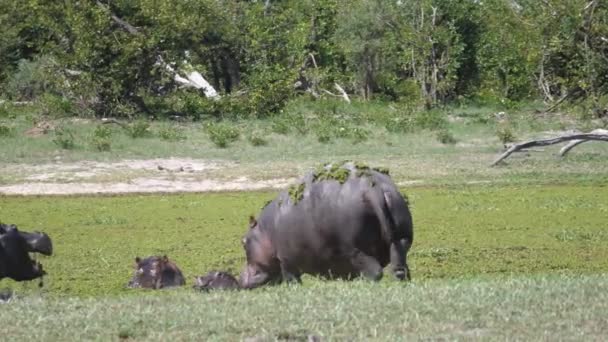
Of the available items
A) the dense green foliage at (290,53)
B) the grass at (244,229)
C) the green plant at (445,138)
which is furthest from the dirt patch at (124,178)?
the green plant at (445,138)

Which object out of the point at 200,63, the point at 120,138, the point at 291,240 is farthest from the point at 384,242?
the point at 200,63

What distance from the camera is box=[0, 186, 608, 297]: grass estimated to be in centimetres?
1166

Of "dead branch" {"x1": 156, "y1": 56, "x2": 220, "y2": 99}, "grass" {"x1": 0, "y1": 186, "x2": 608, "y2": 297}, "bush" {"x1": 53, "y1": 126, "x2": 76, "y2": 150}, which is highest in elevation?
"dead branch" {"x1": 156, "y1": 56, "x2": 220, "y2": 99}

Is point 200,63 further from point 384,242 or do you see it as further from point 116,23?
point 384,242

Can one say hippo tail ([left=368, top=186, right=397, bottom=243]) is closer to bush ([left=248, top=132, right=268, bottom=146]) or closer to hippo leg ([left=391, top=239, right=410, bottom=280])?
hippo leg ([left=391, top=239, right=410, bottom=280])

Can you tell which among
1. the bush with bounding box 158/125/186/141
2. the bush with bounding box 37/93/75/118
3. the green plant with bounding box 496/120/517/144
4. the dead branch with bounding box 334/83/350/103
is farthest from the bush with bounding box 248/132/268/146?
the dead branch with bounding box 334/83/350/103

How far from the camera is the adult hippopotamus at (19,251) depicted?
30.5 feet

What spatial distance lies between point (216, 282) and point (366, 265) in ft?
4.73

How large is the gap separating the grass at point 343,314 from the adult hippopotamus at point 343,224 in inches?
23.6

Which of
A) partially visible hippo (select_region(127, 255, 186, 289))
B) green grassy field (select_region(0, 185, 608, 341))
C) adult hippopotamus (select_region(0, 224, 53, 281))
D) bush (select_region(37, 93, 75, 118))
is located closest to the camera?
green grassy field (select_region(0, 185, 608, 341))

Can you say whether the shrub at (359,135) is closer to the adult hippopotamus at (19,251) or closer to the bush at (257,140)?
the bush at (257,140)

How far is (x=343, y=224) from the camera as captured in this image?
8719 millimetres

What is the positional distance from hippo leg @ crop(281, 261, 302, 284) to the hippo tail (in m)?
1.00

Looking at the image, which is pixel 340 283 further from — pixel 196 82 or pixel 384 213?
pixel 196 82
